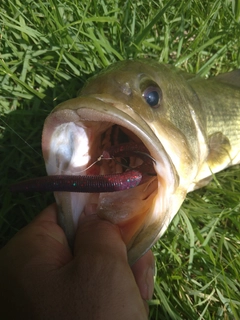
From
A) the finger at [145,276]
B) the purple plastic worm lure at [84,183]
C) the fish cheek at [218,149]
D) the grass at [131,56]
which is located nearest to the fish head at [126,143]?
the purple plastic worm lure at [84,183]

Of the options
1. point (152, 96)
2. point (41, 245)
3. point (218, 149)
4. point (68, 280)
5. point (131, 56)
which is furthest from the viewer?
point (131, 56)

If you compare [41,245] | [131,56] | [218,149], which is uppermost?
[131,56]

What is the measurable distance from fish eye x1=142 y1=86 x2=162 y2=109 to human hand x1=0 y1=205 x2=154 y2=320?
0.78 meters

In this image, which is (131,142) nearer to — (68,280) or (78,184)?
(78,184)

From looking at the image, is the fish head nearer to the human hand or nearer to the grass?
the human hand

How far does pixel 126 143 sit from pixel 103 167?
0.22m

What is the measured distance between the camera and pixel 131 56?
3.62 meters

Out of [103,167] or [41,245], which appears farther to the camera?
[103,167]

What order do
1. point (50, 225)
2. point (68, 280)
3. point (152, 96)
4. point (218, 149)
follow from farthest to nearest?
point (218, 149) → point (152, 96) → point (50, 225) → point (68, 280)

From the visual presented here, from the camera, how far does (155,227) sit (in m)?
2.11

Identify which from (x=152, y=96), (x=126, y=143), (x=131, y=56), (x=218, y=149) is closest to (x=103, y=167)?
(x=126, y=143)

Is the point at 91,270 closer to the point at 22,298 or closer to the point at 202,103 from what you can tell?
the point at 22,298

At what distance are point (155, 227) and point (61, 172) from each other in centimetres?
60

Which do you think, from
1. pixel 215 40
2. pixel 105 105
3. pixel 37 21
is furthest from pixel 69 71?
pixel 105 105
